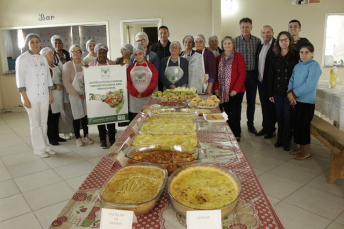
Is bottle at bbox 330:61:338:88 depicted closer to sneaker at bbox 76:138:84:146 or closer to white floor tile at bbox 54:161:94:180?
white floor tile at bbox 54:161:94:180

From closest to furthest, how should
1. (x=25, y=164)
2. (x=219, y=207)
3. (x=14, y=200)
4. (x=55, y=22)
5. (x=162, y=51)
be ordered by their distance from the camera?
(x=219, y=207), (x=14, y=200), (x=25, y=164), (x=162, y=51), (x=55, y=22)

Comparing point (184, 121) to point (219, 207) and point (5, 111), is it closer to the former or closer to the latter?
point (219, 207)

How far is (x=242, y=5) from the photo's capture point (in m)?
5.86

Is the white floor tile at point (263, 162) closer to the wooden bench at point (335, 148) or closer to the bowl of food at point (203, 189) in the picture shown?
the wooden bench at point (335, 148)

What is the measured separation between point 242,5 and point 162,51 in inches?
106

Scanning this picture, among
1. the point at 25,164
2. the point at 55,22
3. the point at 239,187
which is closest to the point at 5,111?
the point at 55,22

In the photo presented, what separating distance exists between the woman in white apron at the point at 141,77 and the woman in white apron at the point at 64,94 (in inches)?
47.7

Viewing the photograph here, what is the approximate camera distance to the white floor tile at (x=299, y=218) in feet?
6.76

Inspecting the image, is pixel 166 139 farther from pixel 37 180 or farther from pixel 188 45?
pixel 188 45

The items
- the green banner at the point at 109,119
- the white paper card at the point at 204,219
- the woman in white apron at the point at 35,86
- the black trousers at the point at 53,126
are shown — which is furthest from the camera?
the black trousers at the point at 53,126

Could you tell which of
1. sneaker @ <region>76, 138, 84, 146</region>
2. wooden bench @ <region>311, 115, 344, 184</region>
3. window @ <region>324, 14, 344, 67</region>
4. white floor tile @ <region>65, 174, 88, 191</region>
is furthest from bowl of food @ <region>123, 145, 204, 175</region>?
window @ <region>324, 14, 344, 67</region>

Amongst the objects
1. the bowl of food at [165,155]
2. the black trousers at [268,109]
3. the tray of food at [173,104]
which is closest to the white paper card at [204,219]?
the bowl of food at [165,155]

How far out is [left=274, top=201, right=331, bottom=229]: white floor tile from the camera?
2.06 meters

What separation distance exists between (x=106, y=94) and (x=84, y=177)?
1.11m
